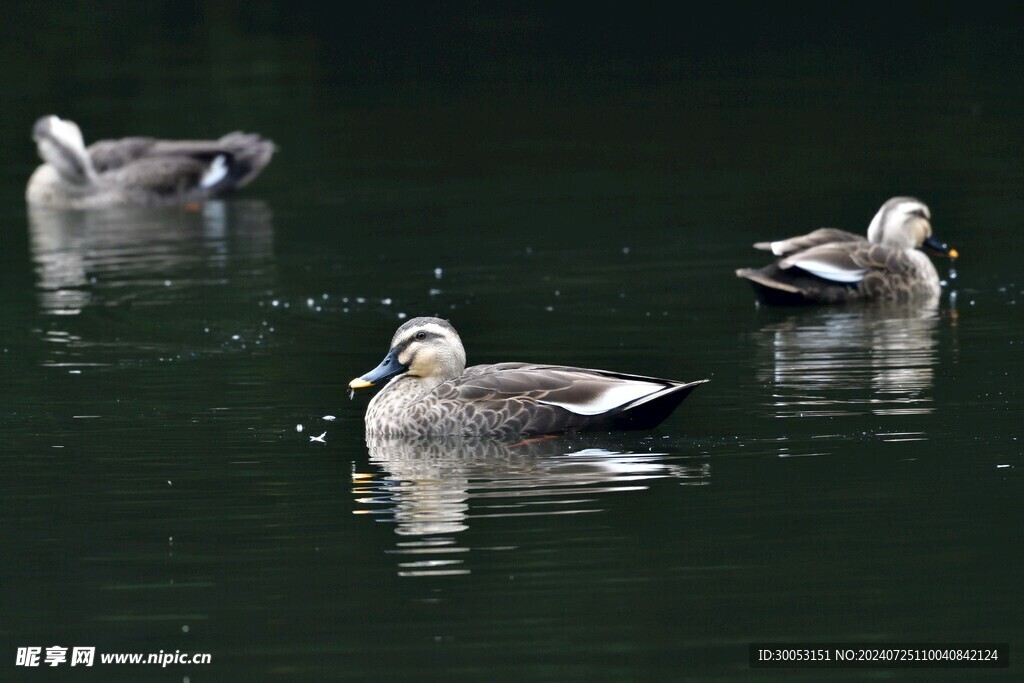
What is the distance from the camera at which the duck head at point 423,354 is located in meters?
13.3

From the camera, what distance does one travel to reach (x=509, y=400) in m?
12.8

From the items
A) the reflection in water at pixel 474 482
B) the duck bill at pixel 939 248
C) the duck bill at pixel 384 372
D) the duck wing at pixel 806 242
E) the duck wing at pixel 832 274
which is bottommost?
the reflection in water at pixel 474 482

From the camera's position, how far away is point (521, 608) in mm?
9180

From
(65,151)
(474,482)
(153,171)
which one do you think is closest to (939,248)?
(474,482)

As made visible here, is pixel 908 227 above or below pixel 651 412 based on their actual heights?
above

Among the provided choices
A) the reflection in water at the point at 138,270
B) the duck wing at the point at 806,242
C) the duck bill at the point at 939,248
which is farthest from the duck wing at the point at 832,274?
the reflection in water at the point at 138,270

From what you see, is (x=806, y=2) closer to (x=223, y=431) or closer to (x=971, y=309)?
(x=971, y=309)

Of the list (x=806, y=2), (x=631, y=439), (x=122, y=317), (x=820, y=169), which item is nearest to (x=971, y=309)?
(x=631, y=439)

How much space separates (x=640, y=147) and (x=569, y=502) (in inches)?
728

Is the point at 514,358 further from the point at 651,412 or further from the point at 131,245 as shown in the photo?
the point at 131,245

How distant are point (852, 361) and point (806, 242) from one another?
3304 mm

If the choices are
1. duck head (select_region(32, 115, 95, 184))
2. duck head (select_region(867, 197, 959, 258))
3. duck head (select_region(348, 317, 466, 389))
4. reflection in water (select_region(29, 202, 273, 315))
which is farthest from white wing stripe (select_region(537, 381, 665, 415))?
duck head (select_region(32, 115, 95, 184))

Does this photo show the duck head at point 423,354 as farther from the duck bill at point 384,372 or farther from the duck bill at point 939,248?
the duck bill at point 939,248

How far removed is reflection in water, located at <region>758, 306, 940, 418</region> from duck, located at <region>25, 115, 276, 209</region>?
12014mm
